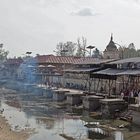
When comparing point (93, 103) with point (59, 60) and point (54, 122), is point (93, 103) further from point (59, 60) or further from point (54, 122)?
point (59, 60)

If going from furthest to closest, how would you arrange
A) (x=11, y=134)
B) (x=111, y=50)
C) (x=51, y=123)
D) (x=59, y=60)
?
(x=59, y=60) → (x=111, y=50) → (x=51, y=123) → (x=11, y=134)

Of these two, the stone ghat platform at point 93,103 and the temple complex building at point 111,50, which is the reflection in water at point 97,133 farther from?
the temple complex building at point 111,50

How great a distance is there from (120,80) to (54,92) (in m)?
11.7

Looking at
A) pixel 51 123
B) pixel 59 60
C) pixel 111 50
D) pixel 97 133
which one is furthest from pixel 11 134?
pixel 59 60

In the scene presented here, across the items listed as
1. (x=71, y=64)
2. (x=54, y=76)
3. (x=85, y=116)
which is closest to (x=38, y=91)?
(x=54, y=76)

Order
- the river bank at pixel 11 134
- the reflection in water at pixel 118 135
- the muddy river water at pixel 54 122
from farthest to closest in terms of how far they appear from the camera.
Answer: the muddy river water at pixel 54 122 < the river bank at pixel 11 134 < the reflection in water at pixel 118 135

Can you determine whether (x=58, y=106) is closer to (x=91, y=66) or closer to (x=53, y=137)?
(x=91, y=66)

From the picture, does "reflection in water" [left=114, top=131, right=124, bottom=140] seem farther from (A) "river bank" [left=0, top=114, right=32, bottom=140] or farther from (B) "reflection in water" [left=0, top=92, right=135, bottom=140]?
(A) "river bank" [left=0, top=114, right=32, bottom=140]

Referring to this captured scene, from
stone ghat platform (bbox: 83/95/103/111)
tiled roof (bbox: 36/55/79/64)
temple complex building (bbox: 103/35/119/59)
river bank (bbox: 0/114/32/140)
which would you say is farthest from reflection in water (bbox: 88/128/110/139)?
tiled roof (bbox: 36/55/79/64)

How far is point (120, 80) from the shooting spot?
5022cm

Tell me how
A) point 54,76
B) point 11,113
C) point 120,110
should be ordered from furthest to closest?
point 54,76, point 11,113, point 120,110

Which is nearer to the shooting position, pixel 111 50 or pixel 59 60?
pixel 111 50

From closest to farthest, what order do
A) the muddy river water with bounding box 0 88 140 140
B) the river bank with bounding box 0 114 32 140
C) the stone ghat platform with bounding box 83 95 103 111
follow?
the river bank with bounding box 0 114 32 140 < the muddy river water with bounding box 0 88 140 140 < the stone ghat platform with bounding box 83 95 103 111

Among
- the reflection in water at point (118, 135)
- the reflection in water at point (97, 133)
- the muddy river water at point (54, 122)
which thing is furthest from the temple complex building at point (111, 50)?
the reflection in water at point (118, 135)
